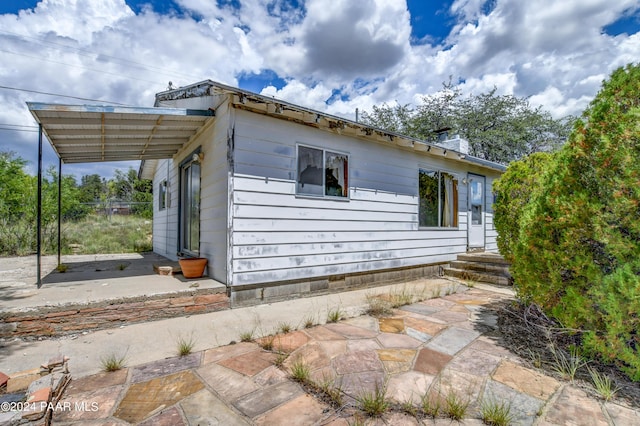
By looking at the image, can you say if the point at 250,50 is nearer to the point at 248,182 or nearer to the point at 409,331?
the point at 248,182

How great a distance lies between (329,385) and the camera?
2107 millimetres

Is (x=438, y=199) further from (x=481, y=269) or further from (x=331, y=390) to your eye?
(x=331, y=390)

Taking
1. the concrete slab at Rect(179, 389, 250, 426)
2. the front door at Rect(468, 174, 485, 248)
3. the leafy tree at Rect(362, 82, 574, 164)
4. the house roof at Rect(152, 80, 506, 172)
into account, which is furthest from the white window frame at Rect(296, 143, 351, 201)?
the leafy tree at Rect(362, 82, 574, 164)

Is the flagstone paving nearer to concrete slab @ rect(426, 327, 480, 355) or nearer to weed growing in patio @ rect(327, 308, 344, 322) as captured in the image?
concrete slab @ rect(426, 327, 480, 355)

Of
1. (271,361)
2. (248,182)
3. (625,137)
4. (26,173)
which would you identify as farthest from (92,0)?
(625,137)

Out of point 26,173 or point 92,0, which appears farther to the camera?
point 92,0

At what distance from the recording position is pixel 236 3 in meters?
8.25

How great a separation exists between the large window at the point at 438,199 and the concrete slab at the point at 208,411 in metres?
5.84

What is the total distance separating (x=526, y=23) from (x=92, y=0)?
1769 cm

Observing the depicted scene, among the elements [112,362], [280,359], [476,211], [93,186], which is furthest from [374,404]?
[93,186]

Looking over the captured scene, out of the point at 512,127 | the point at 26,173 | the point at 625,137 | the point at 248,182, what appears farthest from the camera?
the point at 512,127

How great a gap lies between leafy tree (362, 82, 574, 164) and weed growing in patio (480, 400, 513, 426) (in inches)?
689

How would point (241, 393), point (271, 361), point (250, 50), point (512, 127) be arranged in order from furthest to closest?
1. point (512, 127)
2. point (250, 50)
3. point (271, 361)
4. point (241, 393)

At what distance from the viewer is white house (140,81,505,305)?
13.5 ft
